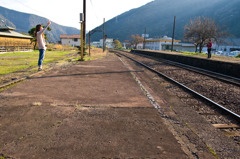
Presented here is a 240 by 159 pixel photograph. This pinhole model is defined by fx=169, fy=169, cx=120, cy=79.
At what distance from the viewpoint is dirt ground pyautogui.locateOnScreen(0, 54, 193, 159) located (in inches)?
83.7

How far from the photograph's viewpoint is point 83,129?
2703 mm

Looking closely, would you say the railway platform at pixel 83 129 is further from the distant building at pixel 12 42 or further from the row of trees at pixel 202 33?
the row of trees at pixel 202 33

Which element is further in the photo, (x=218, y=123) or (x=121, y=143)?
(x=218, y=123)

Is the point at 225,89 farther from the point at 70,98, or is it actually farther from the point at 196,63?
the point at 196,63

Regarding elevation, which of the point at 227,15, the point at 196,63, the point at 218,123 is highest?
the point at 227,15

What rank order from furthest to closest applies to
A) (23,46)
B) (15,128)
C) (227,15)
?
(227,15) < (23,46) < (15,128)

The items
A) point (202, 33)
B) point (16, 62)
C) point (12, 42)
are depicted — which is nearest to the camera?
point (16, 62)

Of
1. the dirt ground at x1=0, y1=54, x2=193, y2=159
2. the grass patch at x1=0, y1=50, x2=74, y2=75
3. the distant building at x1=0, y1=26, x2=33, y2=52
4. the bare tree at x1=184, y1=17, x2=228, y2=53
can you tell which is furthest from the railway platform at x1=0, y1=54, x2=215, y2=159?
the bare tree at x1=184, y1=17, x2=228, y2=53

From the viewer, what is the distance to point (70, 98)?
14.2 ft

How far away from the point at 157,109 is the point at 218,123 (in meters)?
1.27

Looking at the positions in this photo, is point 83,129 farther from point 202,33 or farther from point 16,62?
point 202,33

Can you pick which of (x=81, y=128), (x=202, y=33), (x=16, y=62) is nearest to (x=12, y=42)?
(x=16, y=62)

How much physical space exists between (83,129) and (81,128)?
51 millimetres

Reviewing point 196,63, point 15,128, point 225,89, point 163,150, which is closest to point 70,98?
point 15,128
